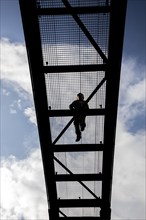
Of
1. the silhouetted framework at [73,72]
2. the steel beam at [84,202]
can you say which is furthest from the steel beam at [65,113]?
the steel beam at [84,202]

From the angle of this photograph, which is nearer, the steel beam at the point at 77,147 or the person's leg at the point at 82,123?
the person's leg at the point at 82,123

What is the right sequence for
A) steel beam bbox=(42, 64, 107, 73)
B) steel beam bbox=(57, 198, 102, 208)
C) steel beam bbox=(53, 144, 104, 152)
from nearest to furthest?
steel beam bbox=(42, 64, 107, 73) → steel beam bbox=(53, 144, 104, 152) → steel beam bbox=(57, 198, 102, 208)

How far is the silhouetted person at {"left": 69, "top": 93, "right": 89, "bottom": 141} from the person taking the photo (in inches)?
337

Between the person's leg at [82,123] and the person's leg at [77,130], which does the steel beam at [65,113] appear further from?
the person's leg at [77,130]

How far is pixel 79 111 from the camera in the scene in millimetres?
8734

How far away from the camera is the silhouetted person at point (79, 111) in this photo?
8.56 metres

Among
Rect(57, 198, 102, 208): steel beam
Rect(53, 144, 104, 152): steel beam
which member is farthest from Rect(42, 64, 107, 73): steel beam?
Rect(57, 198, 102, 208): steel beam

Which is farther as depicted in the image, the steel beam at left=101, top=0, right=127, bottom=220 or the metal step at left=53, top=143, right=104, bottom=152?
the metal step at left=53, top=143, right=104, bottom=152

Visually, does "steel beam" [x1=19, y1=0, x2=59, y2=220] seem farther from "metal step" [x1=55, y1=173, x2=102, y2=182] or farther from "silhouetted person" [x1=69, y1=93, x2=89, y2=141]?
"silhouetted person" [x1=69, y1=93, x2=89, y2=141]

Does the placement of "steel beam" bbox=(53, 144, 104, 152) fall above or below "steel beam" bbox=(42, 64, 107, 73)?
below

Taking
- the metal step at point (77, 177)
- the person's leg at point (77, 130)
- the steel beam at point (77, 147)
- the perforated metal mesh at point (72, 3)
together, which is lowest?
the metal step at point (77, 177)

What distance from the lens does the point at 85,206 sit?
37.2 ft

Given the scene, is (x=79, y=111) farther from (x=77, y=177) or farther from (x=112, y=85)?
(x=77, y=177)

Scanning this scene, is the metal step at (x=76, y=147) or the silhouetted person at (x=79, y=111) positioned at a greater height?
the silhouetted person at (x=79, y=111)
